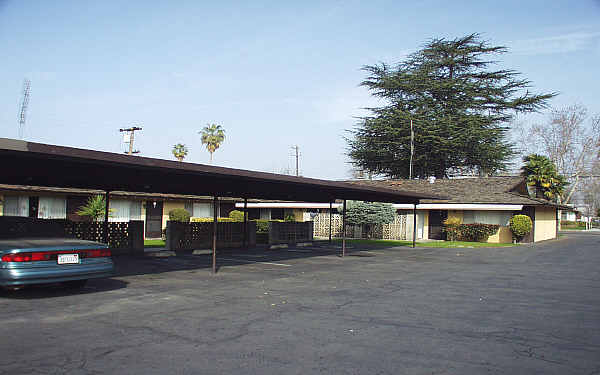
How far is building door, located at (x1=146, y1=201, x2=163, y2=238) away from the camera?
2806 centimetres

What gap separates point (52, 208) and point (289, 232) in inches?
460

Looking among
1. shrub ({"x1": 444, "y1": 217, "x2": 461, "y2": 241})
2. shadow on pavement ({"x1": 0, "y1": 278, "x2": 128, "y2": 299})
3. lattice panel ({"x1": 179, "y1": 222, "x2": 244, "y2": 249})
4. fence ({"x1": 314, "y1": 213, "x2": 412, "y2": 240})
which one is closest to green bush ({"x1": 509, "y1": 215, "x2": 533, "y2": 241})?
shrub ({"x1": 444, "y1": 217, "x2": 461, "y2": 241})

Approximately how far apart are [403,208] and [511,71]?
2259 cm

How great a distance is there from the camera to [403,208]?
3353cm

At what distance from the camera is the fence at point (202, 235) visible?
19.1 metres

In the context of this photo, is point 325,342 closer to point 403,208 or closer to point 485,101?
point 403,208

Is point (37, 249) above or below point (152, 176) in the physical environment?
below

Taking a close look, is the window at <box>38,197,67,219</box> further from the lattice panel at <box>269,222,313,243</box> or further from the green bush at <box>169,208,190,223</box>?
the lattice panel at <box>269,222,313,243</box>

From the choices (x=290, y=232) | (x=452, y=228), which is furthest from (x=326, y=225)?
(x=290, y=232)

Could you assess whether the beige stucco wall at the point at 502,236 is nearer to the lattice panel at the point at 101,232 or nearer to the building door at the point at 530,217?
the building door at the point at 530,217

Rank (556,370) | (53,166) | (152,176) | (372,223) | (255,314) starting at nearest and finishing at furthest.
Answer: (556,370) < (255,314) < (53,166) < (152,176) < (372,223)

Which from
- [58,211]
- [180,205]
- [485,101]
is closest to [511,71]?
[485,101]

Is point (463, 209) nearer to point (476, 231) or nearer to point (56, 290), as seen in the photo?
point (476, 231)

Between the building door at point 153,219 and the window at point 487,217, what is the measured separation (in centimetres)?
1902
